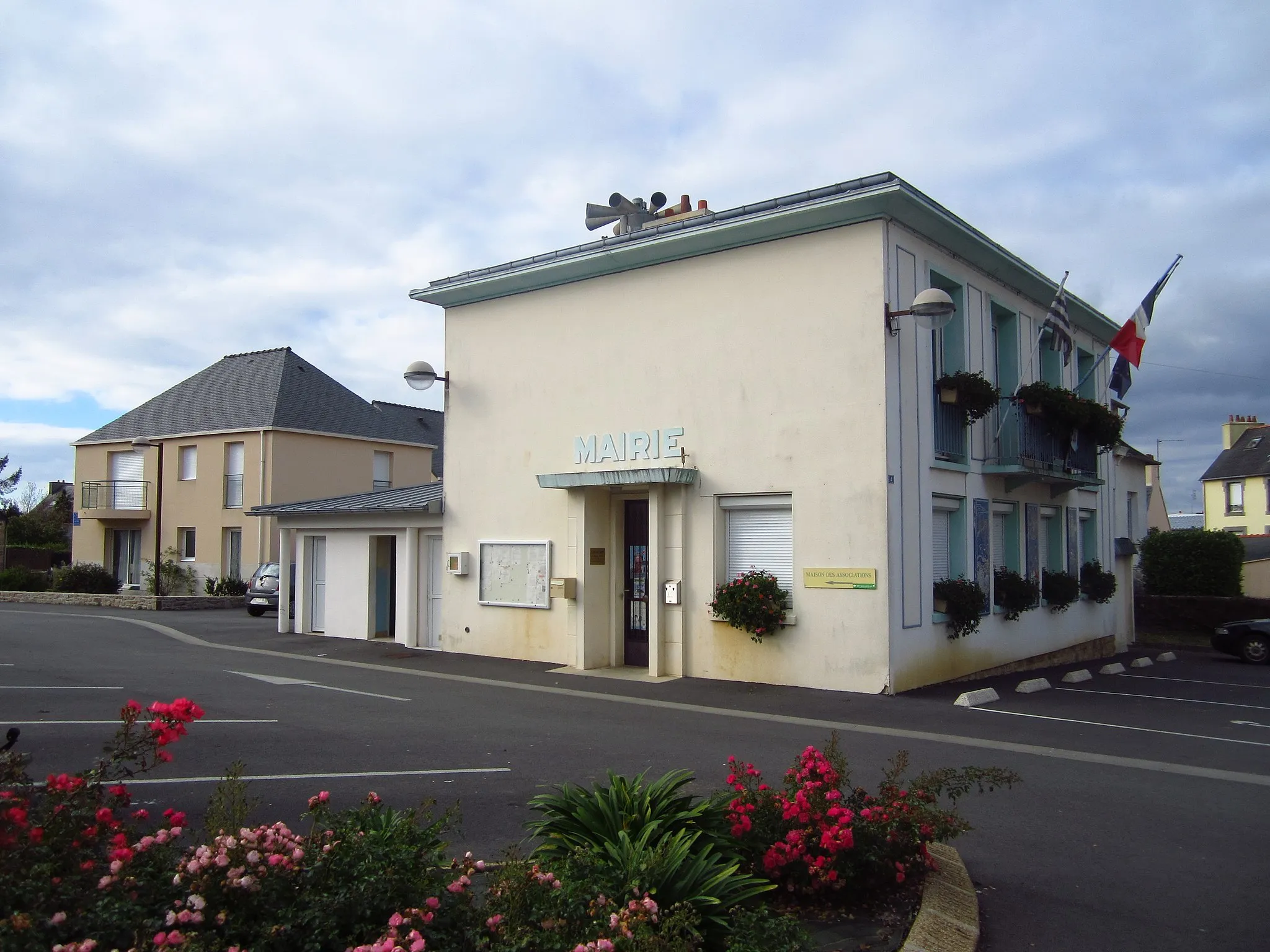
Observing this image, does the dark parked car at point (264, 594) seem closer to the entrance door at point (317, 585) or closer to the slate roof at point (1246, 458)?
the entrance door at point (317, 585)

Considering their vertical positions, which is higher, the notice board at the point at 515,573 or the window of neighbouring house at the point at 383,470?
the window of neighbouring house at the point at 383,470

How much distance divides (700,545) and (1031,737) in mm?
5359

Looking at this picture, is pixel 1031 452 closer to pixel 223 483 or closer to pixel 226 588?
pixel 226 588

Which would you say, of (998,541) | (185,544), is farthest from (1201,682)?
(185,544)

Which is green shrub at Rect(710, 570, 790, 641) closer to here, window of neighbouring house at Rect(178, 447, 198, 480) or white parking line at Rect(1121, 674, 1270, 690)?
white parking line at Rect(1121, 674, 1270, 690)

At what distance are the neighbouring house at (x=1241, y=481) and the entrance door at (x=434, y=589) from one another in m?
50.6

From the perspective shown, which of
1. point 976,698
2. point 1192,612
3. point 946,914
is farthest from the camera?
point 1192,612

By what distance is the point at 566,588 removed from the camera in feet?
50.3

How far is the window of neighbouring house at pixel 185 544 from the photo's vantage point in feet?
118

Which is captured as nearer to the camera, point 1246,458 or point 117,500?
point 117,500

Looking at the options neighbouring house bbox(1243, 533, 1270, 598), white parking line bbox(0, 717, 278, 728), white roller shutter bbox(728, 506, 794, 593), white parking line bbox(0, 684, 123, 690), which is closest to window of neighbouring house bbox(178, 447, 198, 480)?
white parking line bbox(0, 684, 123, 690)

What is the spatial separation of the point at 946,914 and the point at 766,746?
196 inches

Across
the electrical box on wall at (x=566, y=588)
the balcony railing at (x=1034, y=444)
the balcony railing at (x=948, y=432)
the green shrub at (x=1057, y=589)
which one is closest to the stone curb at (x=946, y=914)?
the balcony railing at (x=948, y=432)

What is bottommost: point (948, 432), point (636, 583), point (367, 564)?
point (636, 583)
